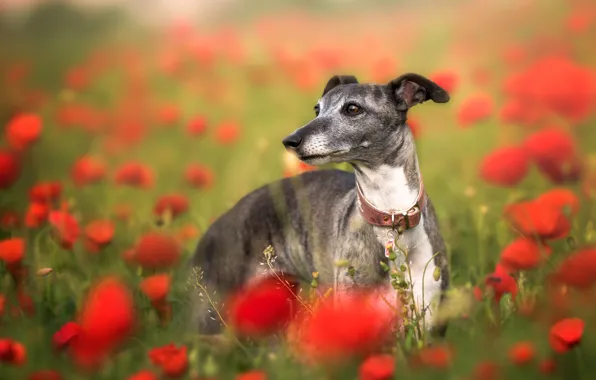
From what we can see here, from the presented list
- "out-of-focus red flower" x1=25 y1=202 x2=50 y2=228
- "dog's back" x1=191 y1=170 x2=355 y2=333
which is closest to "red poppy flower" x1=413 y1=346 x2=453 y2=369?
"dog's back" x1=191 y1=170 x2=355 y2=333

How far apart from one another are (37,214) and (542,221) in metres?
2.87

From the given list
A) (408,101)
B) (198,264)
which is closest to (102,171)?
(198,264)

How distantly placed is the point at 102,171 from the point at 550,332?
379 cm

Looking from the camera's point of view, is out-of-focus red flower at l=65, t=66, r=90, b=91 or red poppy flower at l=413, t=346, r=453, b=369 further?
out-of-focus red flower at l=65, t=66, r=90, b=91

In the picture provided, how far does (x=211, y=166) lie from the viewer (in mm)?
7953

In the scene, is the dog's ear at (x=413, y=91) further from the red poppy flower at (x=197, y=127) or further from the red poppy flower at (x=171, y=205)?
the red poppy flower at (x=197, y=127)

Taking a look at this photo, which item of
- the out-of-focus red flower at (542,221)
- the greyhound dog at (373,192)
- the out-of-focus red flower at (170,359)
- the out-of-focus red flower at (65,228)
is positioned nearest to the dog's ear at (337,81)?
the greyhound dog at (373,192)

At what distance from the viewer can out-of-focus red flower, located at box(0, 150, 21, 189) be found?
491 centimetres

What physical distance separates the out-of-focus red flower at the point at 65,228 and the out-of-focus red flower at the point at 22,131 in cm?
69

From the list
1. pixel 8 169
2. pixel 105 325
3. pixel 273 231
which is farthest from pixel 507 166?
pixel 105 325

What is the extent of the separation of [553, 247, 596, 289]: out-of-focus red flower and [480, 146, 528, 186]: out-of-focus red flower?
191 centimetres

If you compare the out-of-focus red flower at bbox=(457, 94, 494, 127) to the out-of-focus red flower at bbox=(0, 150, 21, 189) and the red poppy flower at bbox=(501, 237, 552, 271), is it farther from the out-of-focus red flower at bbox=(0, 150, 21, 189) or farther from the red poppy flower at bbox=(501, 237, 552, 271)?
the out-of-focus red flower at bbox=(0, 150, 21, 189)

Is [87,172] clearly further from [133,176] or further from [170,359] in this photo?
[170,359]

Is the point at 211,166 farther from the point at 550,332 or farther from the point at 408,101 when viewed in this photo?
the point at 550,332
